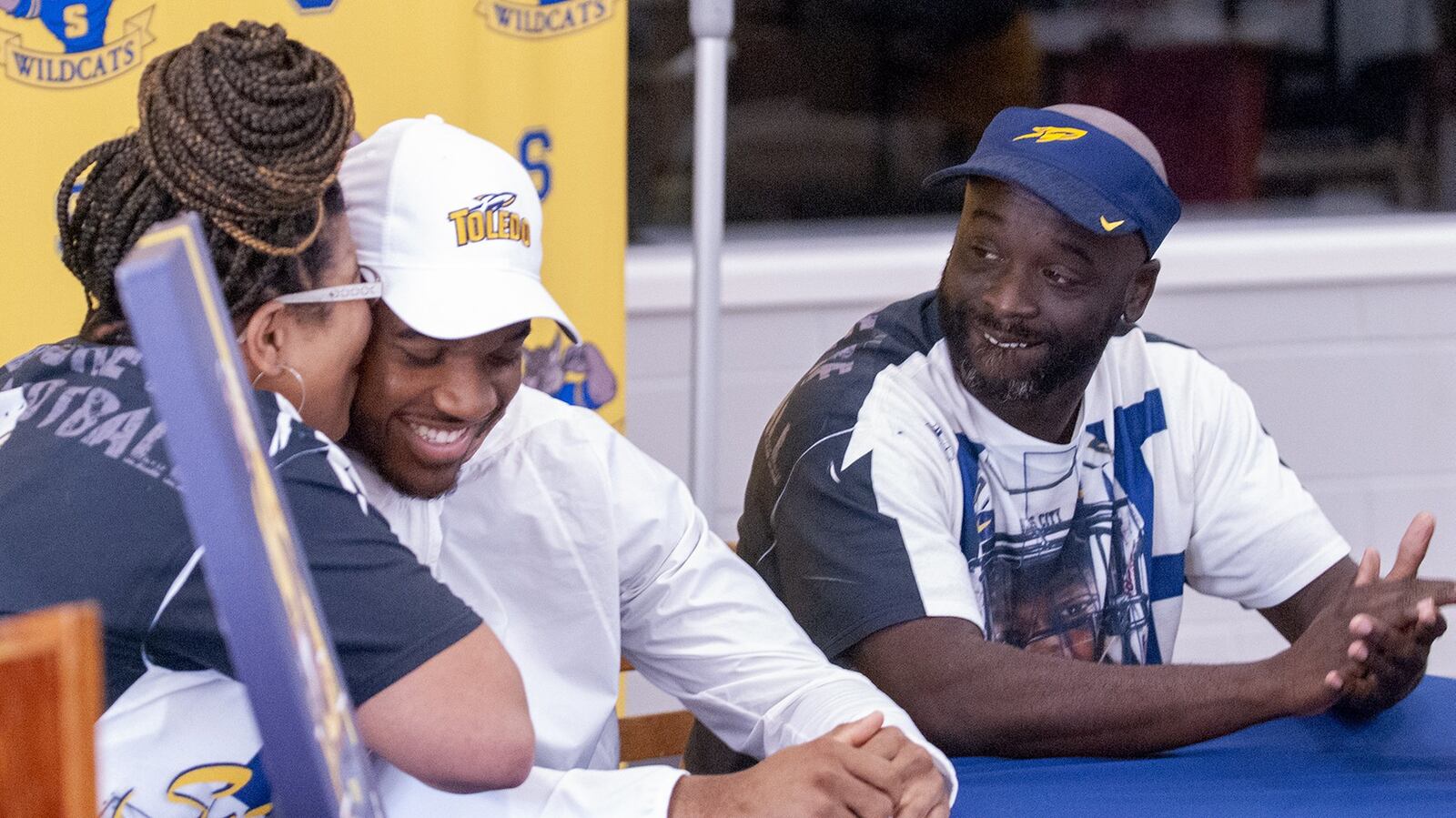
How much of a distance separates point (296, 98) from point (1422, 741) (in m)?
1.31

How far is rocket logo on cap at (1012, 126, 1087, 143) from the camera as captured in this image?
2020 mm

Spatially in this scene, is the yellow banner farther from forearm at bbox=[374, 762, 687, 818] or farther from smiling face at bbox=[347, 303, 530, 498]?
forearm at bbox=[374, 762, 687, 818]

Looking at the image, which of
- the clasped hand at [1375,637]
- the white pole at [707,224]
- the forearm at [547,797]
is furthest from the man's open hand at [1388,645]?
the white pole at [707,224]

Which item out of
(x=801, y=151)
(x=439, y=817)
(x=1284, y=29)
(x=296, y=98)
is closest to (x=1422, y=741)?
(x=439, y=817)

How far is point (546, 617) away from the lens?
1716 millimetres

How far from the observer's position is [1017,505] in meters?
→ 1.99

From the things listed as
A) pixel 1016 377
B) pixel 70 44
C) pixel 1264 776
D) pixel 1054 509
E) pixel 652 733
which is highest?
pixel 70 44

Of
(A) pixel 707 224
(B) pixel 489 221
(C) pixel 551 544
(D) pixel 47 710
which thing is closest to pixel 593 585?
(C) pixel 551 544

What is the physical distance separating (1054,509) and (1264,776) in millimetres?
469

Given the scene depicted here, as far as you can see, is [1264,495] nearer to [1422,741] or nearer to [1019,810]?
[1422,741]

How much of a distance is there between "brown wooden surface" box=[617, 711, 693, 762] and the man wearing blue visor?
257 millimetres

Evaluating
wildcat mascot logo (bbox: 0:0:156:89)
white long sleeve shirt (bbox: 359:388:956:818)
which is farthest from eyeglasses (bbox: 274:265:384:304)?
wildcat mascot logo (bbox: 0:0:156:89)

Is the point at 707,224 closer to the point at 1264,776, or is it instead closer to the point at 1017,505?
the point at 1017,505

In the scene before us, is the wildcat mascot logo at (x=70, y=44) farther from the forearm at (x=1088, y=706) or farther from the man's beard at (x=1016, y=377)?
the forearm at (x=1088, y=706)
